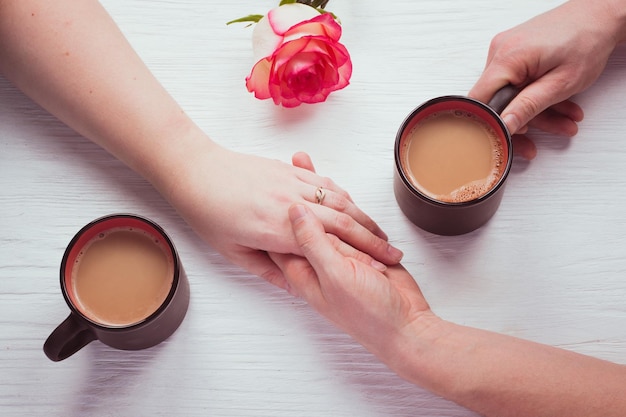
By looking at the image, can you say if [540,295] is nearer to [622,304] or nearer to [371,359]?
[622,304]

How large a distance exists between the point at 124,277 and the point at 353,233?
0.36 meters

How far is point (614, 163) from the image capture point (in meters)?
1.17

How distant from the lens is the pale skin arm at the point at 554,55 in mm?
1116

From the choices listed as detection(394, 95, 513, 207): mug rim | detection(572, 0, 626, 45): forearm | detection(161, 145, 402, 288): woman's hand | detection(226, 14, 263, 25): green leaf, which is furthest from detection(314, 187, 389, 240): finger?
detection(572, 0, 626, 45): forearm

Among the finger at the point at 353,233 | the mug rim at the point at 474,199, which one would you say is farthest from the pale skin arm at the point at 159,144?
the mug rim at the point at 474,199

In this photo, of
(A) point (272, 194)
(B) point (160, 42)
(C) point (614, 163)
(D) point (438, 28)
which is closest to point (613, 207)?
(C) point (614, 163)

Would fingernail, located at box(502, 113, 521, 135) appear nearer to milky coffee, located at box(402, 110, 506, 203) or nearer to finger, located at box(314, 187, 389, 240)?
milky coffee, located at box(402, 110, 506, 203)

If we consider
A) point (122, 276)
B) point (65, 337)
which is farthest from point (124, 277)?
point (65, 337)

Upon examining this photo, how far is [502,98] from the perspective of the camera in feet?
3.72

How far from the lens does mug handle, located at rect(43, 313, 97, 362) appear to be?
98 cm

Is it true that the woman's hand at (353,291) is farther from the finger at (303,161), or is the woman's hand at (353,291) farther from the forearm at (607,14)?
the forearm at (607,14)

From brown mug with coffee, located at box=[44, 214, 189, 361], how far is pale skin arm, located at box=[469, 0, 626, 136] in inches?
22.4

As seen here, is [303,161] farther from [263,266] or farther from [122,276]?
[122,276]

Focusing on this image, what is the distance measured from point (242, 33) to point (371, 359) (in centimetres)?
61
